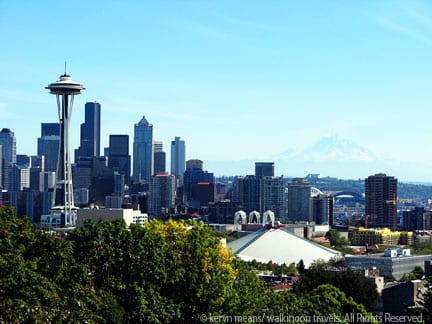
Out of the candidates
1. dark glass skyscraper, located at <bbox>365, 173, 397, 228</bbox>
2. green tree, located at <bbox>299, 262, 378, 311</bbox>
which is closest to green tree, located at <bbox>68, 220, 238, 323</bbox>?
green tree, located at <bbox>299, 262, 378, 311</bbox>

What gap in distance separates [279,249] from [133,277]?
63076 mm

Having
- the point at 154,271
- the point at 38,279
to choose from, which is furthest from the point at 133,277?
the point at 38,279

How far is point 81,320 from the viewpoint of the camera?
21062 millimetres

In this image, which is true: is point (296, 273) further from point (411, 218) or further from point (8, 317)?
point (411, 218)

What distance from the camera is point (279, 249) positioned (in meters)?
91.1

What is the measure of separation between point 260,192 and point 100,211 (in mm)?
119675

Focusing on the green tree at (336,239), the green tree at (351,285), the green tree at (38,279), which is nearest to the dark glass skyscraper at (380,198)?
the green tree at (336,239)

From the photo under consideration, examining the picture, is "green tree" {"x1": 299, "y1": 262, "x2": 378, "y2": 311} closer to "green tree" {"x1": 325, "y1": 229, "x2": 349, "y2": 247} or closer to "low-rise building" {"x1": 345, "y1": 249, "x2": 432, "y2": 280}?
"low-rise building" {"x1": 345, "y1": 249, "x2": 432, "y2": 280}

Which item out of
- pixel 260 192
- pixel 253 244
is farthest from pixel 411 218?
pixel 253 244

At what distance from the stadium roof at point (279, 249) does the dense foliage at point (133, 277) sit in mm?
52843

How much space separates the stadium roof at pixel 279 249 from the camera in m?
88.1

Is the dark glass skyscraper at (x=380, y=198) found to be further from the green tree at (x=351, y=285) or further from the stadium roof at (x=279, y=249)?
the green tree at (x=351, y=285)

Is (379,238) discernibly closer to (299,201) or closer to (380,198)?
(380,198)

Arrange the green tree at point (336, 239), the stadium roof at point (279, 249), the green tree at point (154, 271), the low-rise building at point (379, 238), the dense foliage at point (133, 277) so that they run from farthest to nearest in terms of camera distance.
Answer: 1. the green tree at point (336, 239)
2. the low-rise building at point (379, 238)
3. the stadium roof at point (279, 249)
4. the green tree at point (154, 271)
5. the dense foliage at point (133, 277)
